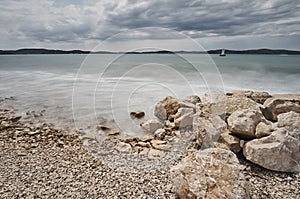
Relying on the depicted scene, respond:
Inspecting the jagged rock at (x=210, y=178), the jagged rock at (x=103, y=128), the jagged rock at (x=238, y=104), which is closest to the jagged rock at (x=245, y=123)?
the jagged rock at (x=238, y=104)

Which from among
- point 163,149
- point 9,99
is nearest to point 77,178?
point 163,149

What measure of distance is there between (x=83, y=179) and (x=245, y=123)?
2.21 meters

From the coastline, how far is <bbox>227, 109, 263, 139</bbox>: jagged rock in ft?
1.03

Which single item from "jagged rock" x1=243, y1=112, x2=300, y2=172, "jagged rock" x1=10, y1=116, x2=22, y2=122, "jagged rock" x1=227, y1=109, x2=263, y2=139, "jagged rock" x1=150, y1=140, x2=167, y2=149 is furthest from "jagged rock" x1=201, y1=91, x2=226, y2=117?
"jagged rock" x1=10, y1=116, x2=22, y2=122

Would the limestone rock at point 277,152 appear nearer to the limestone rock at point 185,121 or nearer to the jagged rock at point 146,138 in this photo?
the limestone rock at point 185,121

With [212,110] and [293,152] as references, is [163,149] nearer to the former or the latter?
[212,110]

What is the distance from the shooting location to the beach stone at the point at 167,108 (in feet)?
17.2

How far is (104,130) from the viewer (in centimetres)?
477

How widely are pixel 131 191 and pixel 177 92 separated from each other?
23.1 ft

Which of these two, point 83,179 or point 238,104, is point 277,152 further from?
point 83,179

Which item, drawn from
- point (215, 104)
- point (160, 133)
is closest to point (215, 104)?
point (215, 104)

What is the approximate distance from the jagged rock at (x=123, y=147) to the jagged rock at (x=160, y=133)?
0.63 m

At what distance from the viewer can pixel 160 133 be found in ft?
13.7

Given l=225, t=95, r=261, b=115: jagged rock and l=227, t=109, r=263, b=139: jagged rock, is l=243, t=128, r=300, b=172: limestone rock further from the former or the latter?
l=225, t=95, r=261, b=115: jagged rock
